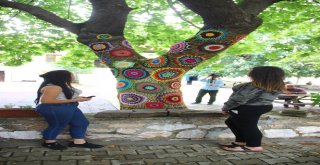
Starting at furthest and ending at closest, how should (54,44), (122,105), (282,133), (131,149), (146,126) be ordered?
(54,44) < (122,105) < (282,133) < (146,126) < (131,149)

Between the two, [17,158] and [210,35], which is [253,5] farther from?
[17,158]

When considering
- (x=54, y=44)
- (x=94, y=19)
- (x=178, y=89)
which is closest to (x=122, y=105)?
(x=178, y=89)

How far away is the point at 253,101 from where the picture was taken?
4867 millimetres

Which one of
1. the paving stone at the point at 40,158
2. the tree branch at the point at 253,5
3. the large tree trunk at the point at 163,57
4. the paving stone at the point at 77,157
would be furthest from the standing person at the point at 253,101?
the paving stone at the point at 40,158

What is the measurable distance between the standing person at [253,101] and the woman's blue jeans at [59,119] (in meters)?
2.21

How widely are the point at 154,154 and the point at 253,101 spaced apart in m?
1.65

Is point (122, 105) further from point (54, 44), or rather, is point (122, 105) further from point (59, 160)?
point (54, 44)

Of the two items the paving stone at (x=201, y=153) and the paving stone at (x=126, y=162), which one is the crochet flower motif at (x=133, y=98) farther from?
the paving stone at (x=126, y=162)

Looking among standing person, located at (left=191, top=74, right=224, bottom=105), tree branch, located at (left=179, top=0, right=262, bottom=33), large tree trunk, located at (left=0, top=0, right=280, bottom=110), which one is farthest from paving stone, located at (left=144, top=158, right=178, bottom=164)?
standing person, located at (left=191, top=74, right=224, bottom=105)

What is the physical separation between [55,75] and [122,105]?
222cm

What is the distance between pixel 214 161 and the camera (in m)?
4.25

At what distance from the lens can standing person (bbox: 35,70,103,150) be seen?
4.62m

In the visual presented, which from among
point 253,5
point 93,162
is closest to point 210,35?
point 253,5

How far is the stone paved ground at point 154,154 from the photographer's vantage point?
13.3 feet
